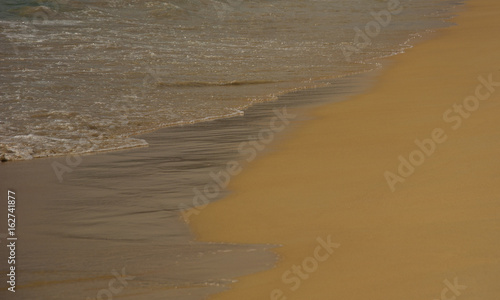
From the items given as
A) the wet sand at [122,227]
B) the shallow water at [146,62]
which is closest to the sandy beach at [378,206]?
the wet sand at [122,227]

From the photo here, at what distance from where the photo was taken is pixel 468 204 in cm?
417

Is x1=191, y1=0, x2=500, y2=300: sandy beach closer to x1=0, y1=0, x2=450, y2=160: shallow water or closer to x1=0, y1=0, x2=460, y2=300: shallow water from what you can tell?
x1=0, y1=0, x2=460, y2=300: shallow water

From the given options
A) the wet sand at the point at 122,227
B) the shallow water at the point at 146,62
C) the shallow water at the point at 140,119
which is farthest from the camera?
the shallow water at the point at 146,62

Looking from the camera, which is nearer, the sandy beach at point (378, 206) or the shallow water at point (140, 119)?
the sandy beach at point (378, 206)

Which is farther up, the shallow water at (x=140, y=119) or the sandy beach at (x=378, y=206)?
the sandy beach at (x=378, y=206)

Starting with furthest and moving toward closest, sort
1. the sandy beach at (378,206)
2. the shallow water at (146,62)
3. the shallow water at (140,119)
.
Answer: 1. the shallow water at (146,62)
2. the shallow water at (140,119)
3. the sandy beach at (378,206)

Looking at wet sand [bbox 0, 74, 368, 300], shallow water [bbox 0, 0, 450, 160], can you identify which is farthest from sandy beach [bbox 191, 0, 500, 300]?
shallow water [bbox 0, 0, 450, 160]

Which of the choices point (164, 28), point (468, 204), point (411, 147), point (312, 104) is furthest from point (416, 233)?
point (164, 28)

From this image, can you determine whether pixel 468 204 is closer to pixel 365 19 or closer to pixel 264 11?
pixel 365 19

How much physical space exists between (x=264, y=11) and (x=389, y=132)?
15082 mm

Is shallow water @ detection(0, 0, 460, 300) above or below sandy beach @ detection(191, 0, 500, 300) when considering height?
below

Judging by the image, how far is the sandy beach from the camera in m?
3.37

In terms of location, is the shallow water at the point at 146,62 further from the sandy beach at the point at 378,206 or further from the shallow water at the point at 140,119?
the sandy beach at the point at 378,206

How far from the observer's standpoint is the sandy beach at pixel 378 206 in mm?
3365
